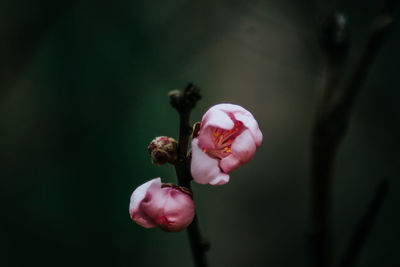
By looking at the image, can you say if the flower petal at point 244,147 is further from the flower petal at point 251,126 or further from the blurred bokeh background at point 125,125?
the blurred bokeh background at point 125,125

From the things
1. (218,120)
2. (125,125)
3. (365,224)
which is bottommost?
(365,224)

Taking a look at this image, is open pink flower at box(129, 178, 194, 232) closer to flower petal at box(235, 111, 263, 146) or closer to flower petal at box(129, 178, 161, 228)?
flower petal at box(129, 178, 161, 228)

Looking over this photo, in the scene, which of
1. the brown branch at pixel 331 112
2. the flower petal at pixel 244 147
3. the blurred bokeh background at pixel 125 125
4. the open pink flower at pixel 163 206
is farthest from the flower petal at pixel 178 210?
the blurred bokeh background at pixel 125 125

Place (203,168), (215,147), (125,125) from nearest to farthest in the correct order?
(203,168) < (215,147) < (125,125)

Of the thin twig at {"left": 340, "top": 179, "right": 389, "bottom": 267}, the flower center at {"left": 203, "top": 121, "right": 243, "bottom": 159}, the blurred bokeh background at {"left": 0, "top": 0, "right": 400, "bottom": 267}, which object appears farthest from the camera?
the blurred bokeh background at {"left": 0, "top": 0, "right": 400, "bottom": 267}

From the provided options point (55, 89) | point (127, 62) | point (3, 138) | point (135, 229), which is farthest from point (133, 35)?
point (135, 229)

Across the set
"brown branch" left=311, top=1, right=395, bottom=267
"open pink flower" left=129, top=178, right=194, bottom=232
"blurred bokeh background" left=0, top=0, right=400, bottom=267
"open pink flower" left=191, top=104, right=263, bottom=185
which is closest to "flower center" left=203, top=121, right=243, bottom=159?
"open pink flower" left=191, top=104, right=263, bottom=185

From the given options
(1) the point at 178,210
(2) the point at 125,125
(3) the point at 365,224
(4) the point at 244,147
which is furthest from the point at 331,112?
(2) the point at 125,125

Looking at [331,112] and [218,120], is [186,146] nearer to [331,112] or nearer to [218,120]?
[218,120]
